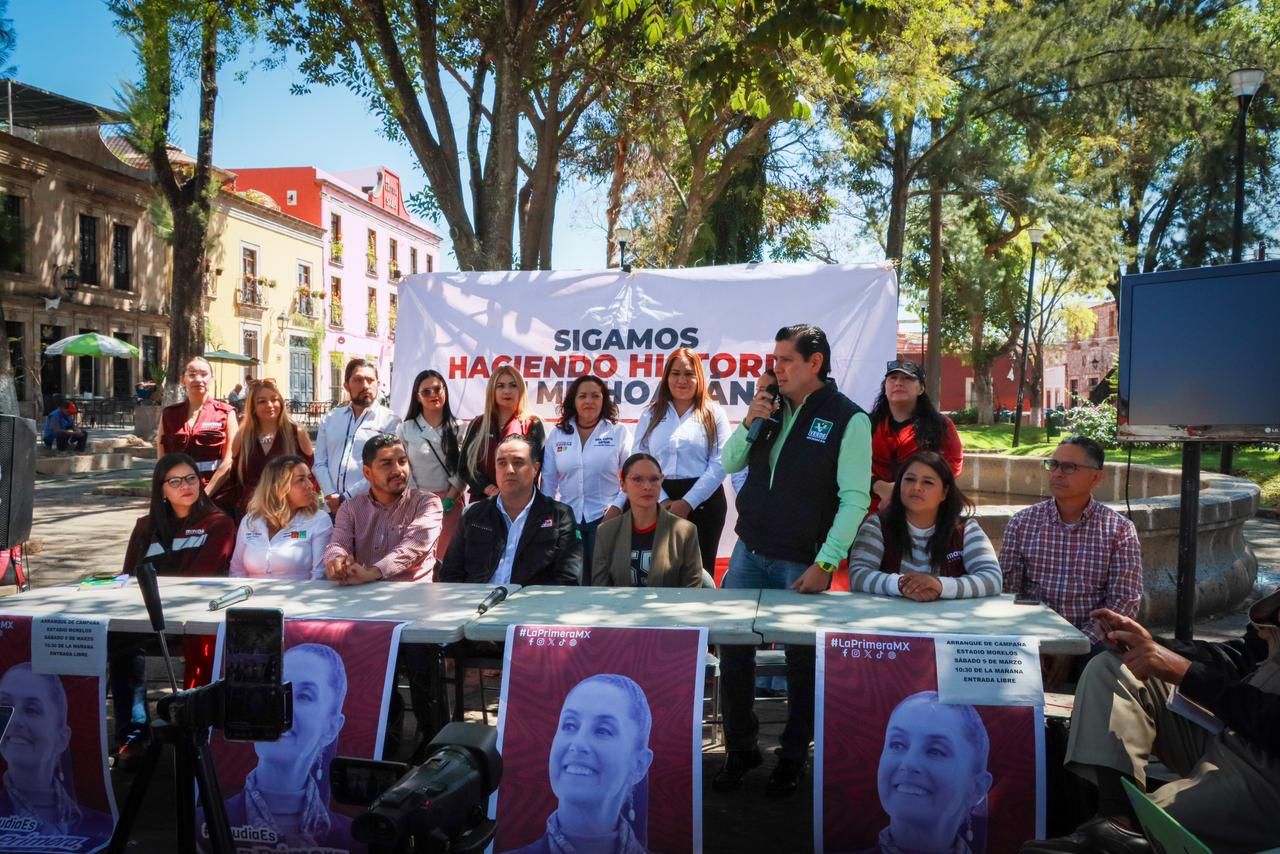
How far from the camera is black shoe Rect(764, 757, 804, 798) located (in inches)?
154

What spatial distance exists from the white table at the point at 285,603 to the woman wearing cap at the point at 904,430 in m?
2.20

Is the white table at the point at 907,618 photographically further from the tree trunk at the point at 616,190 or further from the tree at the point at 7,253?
the tree trunk at the point at 616,190

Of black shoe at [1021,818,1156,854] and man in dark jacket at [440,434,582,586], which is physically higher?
man in dark jacket at [440,434,582,586]

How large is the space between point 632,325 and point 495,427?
1.43 meters

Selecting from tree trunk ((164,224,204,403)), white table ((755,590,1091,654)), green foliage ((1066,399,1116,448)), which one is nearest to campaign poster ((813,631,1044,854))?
white table ((755,590,1091,654))

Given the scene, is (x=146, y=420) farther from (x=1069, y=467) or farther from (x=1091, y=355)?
(x=1091, y=355)

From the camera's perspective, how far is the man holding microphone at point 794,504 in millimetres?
3906

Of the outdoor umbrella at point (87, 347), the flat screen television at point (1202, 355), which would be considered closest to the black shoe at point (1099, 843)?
the flat screen television at point (1202, 355)

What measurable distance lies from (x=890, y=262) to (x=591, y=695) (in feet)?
13.3

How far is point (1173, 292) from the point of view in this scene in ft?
12.3

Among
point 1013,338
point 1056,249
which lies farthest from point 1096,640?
point 1013,338

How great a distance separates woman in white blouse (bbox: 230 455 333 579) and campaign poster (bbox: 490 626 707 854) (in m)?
1.76

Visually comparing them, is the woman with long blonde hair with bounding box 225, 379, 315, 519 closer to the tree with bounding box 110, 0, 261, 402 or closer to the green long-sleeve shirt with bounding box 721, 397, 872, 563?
the green long-sleeve shirt with bounding box 721, 397, 872, 563

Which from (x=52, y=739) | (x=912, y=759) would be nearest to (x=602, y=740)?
(x=912, y=759)
